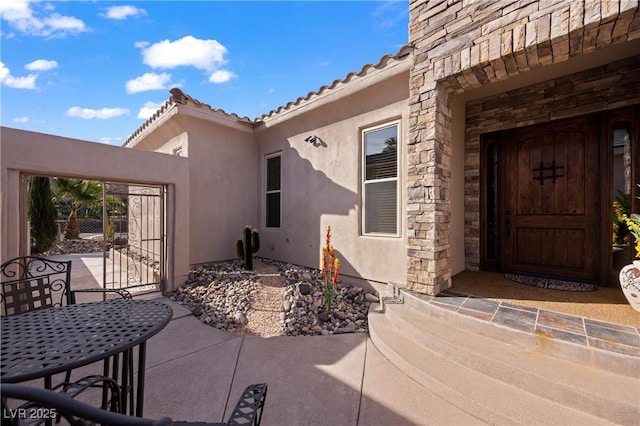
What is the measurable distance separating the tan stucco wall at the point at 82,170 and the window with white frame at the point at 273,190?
2205 millimetres

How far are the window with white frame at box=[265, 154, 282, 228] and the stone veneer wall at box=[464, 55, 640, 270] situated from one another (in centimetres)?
443

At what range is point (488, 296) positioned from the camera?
3678 mm

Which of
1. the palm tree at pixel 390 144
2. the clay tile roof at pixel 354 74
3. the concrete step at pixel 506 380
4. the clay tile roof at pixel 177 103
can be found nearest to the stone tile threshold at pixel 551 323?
the concrete step at pixel 506 380

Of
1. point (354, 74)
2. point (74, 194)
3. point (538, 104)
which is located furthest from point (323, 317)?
point (74, 194)

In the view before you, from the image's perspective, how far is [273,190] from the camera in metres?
7.27

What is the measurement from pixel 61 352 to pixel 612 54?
21.6 feet

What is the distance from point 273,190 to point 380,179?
329 centimetres

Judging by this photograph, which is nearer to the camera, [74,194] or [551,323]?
[551,323]

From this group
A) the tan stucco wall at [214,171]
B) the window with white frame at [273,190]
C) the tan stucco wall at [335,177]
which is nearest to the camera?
the tan stucco wall at [335,177]

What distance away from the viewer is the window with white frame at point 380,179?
4.84 metres

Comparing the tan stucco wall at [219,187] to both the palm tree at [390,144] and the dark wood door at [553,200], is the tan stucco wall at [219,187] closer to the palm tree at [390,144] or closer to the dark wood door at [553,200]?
the palm tree at [390,144]

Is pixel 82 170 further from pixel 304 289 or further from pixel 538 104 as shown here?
pixel 538 104

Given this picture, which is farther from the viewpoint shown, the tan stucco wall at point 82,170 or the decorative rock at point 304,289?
the decorative rock at point 304,289

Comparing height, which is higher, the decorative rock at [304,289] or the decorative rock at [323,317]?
the decorative rock at [304,289]
